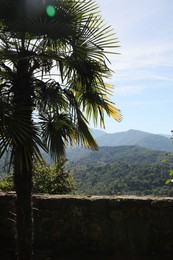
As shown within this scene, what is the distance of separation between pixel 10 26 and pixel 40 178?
6429 mm

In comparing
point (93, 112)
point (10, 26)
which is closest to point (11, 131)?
point (10, 26)

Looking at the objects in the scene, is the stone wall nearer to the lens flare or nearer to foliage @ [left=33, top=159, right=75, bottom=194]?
the lens flare

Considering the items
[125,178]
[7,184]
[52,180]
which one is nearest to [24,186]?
[7,184]

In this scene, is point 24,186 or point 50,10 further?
point 50,10

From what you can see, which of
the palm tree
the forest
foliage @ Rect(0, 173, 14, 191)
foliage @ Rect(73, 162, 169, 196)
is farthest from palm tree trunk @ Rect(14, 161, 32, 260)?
foliage @ Rect(73, 162, 169, 196)

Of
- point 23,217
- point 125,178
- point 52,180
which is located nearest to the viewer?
point 23,217

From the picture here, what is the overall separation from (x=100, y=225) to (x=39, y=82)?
7.89 feet

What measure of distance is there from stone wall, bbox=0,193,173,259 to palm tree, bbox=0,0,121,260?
1.05 metres

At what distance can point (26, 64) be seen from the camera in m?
3.69

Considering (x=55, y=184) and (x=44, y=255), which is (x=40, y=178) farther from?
(x=44, y=255)

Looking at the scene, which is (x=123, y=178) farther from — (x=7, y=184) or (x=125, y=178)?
(x=7, y=184)

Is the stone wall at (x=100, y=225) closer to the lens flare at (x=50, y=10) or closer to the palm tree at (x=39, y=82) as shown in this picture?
the palm tree at (x=39, y=82)

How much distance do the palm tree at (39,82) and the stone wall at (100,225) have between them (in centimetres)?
105

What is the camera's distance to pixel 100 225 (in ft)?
15.2
